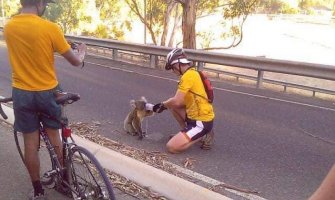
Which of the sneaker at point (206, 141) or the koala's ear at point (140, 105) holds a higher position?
the koala's ear at point (140, 105)

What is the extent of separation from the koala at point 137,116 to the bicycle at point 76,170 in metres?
1.91

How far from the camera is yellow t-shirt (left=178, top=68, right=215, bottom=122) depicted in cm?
516

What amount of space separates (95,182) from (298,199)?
206 cm

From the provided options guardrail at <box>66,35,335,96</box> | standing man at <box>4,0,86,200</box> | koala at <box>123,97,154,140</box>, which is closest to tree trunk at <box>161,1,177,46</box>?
guardrail at <box>66,35,335,96</box>

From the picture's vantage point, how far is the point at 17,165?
455cm

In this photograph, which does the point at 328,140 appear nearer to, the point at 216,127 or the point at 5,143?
the point at 216,127

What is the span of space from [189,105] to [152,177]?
1.52 m

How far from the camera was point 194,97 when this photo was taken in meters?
5.26

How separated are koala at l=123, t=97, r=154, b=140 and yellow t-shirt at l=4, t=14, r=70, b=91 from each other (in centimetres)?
209

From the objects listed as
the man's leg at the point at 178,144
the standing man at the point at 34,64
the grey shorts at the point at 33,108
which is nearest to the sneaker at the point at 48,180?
the standing man at the point at 34,64

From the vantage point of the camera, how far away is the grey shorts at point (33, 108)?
3369 millimetres

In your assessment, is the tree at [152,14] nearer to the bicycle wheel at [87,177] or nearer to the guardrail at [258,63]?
the guardrail at [258,63]

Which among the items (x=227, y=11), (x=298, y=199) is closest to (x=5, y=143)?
(x=298, y=199)

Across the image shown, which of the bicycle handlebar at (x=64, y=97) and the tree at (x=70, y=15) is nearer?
the bicycle handlebar at (x=64, y=97)
